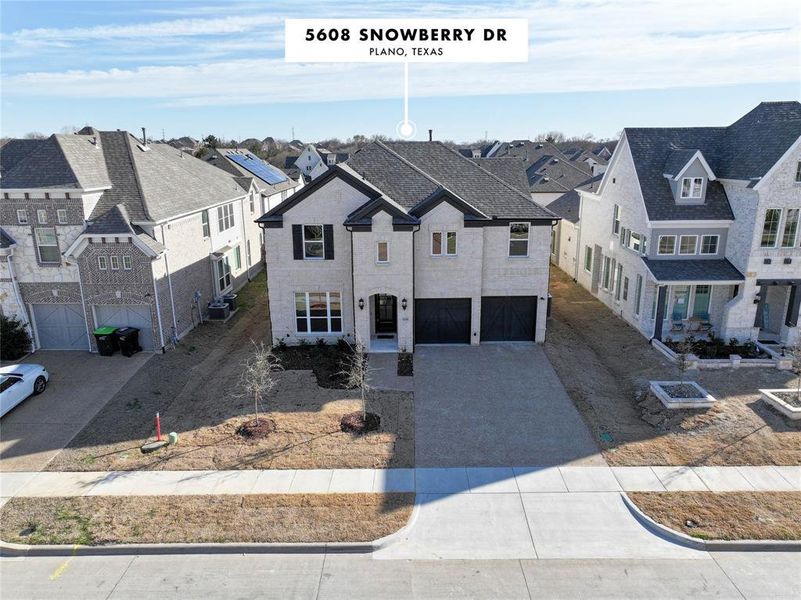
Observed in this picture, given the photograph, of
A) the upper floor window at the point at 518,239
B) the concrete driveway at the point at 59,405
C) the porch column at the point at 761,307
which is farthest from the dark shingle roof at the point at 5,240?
the porch column at the point at 761,307

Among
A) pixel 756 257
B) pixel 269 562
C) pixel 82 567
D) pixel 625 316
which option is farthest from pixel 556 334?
pixel 82 567

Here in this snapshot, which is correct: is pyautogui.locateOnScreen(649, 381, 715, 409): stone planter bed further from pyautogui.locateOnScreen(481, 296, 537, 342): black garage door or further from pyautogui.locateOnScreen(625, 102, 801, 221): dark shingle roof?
pyautogui.locateOnScreen(625, 102, 801, 221): dark shingle roof

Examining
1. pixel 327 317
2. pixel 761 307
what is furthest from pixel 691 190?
pixel 327 317

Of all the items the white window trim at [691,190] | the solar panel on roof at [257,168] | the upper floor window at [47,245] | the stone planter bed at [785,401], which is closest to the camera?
the stone planter bed at [785,401]

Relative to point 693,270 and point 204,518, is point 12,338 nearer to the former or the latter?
point 204,518

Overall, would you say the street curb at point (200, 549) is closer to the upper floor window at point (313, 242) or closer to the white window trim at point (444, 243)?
the white window trim at point (444, 243)

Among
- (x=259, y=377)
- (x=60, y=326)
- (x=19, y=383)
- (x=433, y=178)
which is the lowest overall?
(x=19, y=383)

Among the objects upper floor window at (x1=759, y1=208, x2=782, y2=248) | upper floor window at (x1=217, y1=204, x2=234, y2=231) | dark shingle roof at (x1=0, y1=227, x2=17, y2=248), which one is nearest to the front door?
upper floor window at (x1=217, y1=204, x2=234, y2=231)
